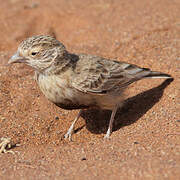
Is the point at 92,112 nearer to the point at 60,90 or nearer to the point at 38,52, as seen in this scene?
the point at 60,90

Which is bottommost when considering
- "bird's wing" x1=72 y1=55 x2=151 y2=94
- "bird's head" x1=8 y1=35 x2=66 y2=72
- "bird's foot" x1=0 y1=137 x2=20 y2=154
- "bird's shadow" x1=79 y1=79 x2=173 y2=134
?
"bird's shadow" x1=79 y1=79 x2=173 y2=134

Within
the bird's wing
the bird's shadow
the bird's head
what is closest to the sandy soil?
the bird's shadow

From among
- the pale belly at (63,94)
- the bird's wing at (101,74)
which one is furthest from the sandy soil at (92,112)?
the pale belly at (63,94)

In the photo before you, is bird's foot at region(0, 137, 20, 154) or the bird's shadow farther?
the bird's shadow

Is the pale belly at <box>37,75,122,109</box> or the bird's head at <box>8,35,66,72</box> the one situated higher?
the bird's head at <box>8,35,66,72</box>

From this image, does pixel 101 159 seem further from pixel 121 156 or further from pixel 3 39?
pixel 3 39

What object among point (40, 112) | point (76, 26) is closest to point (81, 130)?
point (40, 112)

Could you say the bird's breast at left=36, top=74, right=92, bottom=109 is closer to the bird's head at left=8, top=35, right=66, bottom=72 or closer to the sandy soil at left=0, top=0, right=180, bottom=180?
the bird's head at left=8, top=35, right=66, bottom=72
